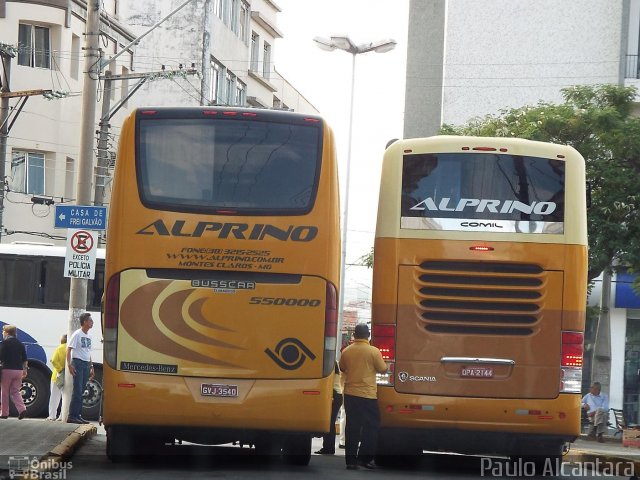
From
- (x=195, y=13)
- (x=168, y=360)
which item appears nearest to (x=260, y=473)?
(x=168, y=360)

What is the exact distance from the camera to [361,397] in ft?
48.1

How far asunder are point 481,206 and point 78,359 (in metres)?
8.67

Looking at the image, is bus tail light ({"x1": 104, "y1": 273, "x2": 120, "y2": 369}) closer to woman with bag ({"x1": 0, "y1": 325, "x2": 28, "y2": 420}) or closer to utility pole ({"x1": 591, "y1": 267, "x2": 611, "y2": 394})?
woman with bag ({"x1": 0, "y1": 325, "x2": 28, "y2": 420})

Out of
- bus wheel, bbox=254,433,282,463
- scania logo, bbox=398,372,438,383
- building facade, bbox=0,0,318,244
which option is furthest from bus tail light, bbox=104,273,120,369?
building facade, bbox=0,0,318,244

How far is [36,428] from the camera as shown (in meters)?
17.8

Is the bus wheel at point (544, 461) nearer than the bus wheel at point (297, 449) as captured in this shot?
No

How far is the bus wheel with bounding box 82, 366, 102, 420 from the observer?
2462cm

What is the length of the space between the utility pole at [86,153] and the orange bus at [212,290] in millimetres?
7677

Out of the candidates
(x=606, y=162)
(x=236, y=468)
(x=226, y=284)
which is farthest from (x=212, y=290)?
(x=606, y=162)

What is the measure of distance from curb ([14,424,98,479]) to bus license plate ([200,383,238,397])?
160 centimetres

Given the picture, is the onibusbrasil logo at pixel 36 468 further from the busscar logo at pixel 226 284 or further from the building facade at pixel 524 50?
the building facade at pixel 524 50

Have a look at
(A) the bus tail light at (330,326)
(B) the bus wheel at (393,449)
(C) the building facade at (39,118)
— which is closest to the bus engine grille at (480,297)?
(B) the bus wheel at (393,449)

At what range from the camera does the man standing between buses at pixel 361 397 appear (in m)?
14.5

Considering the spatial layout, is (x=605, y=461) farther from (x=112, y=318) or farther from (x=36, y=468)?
(x=36, y=468)
